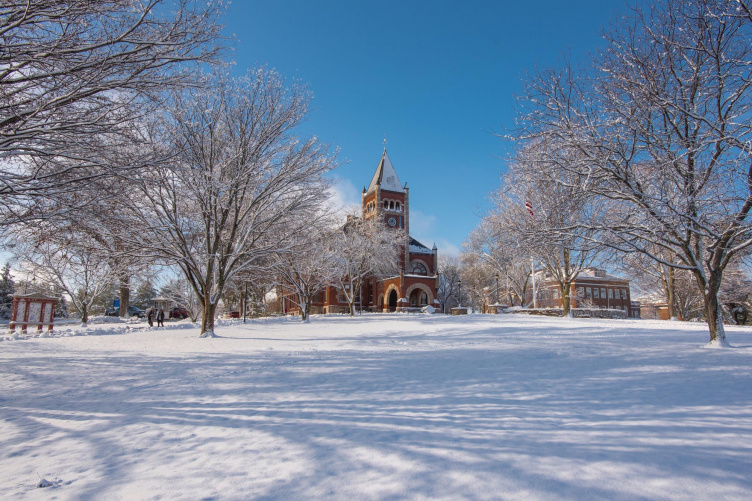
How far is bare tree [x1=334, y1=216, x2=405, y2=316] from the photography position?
30.1m

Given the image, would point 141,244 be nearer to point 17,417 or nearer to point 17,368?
point 17,368

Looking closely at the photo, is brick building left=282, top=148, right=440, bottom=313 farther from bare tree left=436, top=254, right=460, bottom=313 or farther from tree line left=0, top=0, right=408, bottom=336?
tree line left=0, top=0, right=408, bottom=336

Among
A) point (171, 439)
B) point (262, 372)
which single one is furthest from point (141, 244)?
point (171, 439)

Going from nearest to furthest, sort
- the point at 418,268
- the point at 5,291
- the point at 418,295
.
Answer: the point at 5,291 → the point at 418,295 → the point at 418,268

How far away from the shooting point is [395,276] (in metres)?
47.5

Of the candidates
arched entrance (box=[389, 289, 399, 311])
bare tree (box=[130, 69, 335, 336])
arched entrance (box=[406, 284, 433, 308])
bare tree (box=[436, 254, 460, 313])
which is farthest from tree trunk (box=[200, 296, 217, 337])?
bare tree (box=[436, 254, 460, 313])

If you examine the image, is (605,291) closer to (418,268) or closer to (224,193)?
(418,268)

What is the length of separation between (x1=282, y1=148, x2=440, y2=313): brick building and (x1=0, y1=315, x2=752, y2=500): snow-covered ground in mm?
37529

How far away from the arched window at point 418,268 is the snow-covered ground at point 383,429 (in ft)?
146

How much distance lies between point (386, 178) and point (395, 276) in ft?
53.1

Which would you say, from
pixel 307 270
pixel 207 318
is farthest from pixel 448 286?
pixel 207 318

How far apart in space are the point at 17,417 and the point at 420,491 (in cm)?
494

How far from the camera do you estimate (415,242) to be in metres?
57.5

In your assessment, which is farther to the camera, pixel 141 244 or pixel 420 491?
pixel 141 244
